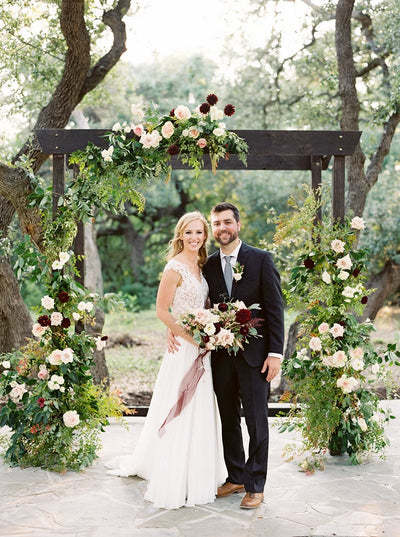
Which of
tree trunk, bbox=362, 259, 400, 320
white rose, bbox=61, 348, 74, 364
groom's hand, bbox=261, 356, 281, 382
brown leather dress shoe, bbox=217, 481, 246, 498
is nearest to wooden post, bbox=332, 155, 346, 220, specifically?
groom's hand, bbox=261, 356, 281, 382

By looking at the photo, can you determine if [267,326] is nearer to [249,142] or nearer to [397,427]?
[249,142]

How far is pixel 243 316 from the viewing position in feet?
13.4

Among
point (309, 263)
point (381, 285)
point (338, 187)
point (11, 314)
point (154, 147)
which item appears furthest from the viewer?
point (381, 285)

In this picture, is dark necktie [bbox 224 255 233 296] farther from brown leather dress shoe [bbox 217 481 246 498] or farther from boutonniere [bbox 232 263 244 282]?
brown leather dress shoe [bbox 217 481 246 498]

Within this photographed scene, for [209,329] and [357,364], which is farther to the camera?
[357,364]

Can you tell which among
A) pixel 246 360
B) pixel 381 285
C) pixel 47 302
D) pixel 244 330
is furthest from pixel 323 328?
pixel 381 285

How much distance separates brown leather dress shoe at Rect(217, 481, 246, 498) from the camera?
450 centimetres

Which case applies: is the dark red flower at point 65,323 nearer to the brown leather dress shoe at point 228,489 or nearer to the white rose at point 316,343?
the brown leather dress shoe at point 228,489

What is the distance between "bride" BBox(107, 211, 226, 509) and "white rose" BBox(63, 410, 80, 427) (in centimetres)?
70

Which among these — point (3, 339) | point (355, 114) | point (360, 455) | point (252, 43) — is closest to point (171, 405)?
point (360, 455)

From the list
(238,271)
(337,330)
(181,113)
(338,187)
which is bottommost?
(337,330)

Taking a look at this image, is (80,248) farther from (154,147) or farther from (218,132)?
(218,132)

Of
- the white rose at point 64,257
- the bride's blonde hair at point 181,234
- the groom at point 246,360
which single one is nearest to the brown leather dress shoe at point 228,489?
the groom at point 246,360

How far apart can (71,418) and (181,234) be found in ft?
5.55
